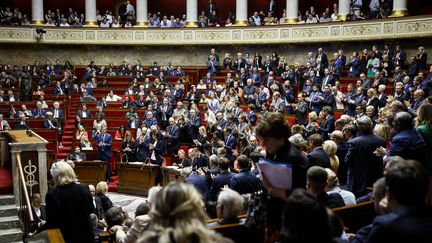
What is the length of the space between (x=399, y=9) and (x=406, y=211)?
1727 centimetres

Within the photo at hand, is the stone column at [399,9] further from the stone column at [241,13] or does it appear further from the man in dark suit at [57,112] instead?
the man in dark suit at [57,112]

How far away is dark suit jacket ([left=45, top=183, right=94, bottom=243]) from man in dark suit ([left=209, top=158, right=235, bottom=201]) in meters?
2.23

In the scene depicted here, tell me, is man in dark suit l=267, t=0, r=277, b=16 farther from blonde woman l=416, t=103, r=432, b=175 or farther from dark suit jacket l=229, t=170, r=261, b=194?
blonde woman l=416, t=103, r=432, b=175

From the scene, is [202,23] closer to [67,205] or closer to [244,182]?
[244,182]

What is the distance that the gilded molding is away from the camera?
1850cm

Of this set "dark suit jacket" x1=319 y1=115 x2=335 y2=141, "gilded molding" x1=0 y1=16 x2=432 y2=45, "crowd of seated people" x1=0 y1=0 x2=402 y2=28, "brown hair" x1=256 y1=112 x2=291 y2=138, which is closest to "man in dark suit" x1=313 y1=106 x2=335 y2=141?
"dark suit jacket" x1=319 y1=115 x2=335 y2=141

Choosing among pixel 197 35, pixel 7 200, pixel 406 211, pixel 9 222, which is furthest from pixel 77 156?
pixel 197 35

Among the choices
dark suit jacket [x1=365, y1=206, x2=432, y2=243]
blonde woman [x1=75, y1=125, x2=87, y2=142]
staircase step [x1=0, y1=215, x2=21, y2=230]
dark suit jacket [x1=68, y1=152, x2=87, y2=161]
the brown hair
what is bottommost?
staircase step [x1=0, y1=215, x2=21, y2=230]

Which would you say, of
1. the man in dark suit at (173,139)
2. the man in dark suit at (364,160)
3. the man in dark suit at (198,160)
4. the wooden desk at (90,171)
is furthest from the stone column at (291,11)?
the man in dark suit at (364,160)

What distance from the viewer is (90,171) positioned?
11859mm

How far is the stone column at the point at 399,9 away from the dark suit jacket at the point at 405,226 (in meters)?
17.1

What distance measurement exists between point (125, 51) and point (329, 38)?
9.96 m

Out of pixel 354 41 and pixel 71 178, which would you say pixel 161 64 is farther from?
pixel 71 178

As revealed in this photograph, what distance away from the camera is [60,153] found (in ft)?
44.4
